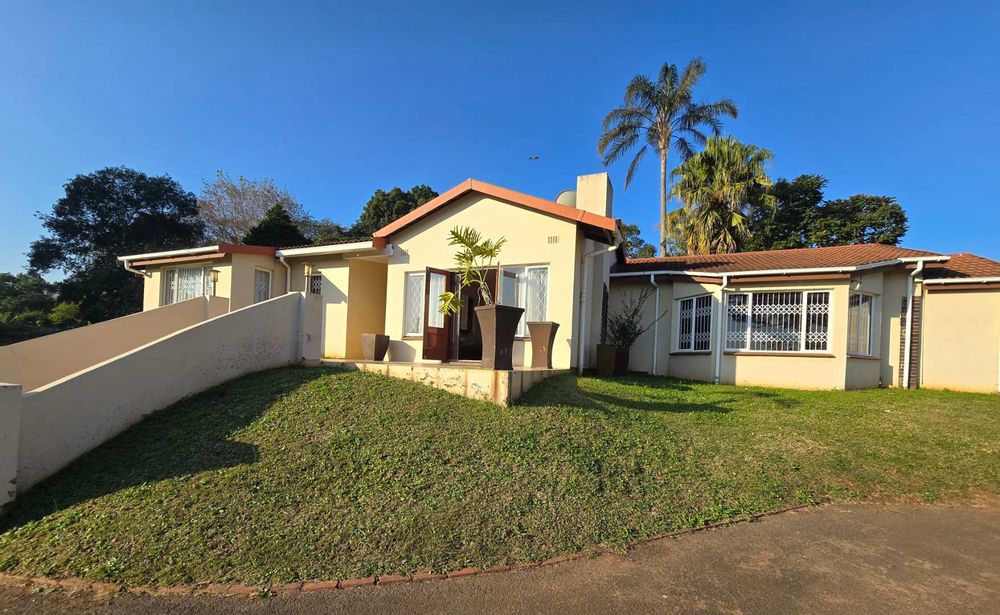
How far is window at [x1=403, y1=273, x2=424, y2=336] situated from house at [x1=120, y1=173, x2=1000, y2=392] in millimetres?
26

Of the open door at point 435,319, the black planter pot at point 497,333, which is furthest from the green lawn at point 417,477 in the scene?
the open door at point 435,319

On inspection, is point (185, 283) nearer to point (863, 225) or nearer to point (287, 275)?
point (287, 275)

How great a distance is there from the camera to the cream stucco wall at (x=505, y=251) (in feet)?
32.0

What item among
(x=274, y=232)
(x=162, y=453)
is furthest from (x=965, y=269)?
(x=274, y=232)

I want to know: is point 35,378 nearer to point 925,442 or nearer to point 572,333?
point 572,333

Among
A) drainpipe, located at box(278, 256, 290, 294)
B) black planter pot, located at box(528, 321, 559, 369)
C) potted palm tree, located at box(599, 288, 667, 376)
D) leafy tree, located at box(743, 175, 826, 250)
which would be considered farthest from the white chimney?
leafy tree, located at box(743, 175, 826, 250)

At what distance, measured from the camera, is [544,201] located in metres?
9.84

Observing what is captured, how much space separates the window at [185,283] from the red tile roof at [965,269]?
736 inches

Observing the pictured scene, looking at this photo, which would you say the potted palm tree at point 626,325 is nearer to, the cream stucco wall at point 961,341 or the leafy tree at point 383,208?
the cream stucco wall at point 961,341

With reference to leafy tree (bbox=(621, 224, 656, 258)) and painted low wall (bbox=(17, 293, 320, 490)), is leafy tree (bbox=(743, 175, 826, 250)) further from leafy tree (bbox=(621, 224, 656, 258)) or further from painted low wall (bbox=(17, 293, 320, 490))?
painted low wall (bbox=(17, 293, 320, 490))

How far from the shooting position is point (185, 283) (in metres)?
14.8

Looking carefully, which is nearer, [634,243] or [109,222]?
[109,222]

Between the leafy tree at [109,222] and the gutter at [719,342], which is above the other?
the leafy tree at [109,222]

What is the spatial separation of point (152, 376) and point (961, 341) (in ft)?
52.7
